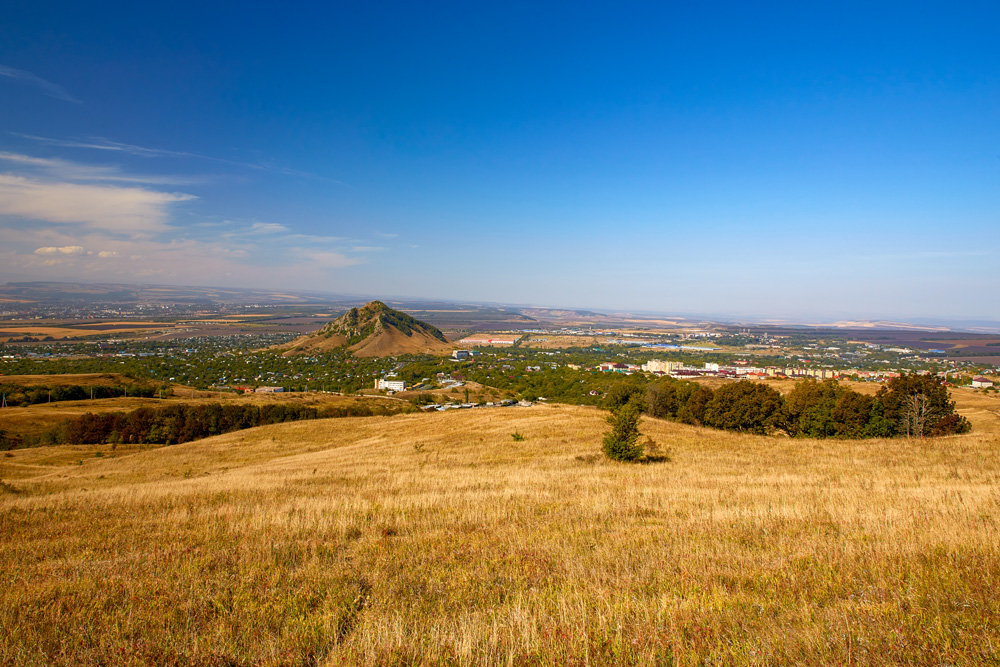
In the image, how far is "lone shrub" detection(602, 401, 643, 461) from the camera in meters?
22.4

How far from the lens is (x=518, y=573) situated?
6891 millimetres

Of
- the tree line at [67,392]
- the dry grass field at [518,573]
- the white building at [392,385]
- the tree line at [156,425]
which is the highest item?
the dry grass field at [518,573]

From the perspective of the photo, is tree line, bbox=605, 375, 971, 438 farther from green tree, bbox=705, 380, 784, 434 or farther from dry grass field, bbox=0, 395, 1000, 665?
dry grass field, bbox=0, 395, 1000, 665

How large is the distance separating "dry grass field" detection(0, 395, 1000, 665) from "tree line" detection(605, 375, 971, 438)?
28996 millimetres

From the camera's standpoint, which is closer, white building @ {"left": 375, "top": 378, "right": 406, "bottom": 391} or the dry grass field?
the dry grass field

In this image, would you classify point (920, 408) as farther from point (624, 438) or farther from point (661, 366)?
point (661, 366)

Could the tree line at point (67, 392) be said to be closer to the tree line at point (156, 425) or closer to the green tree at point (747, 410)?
the tree line at point (156, 425)

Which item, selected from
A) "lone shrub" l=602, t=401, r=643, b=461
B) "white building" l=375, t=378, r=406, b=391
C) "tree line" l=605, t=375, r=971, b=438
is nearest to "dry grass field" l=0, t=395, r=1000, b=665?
"lone shrub" l=602, t=401, r=643, b=461

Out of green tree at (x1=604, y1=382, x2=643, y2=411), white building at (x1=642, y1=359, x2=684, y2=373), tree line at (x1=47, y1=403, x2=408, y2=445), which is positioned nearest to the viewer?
tree line at (x1=47, y1=403, x2=408, y2=445)

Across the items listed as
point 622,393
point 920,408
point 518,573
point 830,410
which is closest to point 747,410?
point 830,410

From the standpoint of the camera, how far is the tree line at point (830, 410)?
1558 inches

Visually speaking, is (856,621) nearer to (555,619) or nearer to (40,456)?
(555,619)

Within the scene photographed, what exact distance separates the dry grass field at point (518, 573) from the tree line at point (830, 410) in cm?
2900

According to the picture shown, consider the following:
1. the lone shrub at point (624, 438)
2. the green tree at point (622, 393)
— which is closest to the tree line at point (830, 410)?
the green tree at point (622, 393)
